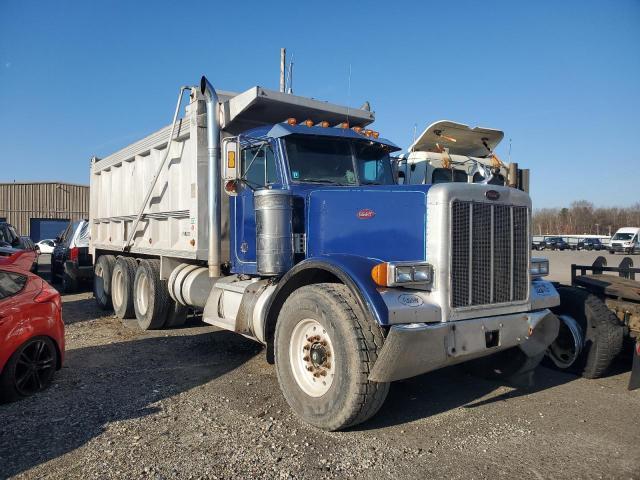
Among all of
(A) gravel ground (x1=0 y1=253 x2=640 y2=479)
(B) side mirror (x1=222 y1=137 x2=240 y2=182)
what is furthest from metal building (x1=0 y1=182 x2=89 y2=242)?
(A) gravel ground (x1=0 y1=253 x2=640 y2=479)

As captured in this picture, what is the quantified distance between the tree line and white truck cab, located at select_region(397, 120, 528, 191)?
8904 centimetres

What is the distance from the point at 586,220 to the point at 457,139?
327ft

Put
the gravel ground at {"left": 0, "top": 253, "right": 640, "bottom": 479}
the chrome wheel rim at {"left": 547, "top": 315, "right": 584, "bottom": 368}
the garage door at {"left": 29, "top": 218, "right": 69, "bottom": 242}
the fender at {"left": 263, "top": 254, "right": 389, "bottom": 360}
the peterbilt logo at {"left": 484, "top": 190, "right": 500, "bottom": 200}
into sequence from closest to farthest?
1. the gravel ground at {"left": 0, "top": 253, "right": 640, "bottom": 479}
2. the fender at {"left": 263, "top": 254, "right": 389, "bottom": 360}
3. the peterbilt logo at {"left": 484, "top": 190, "right": 500, "bottom": 200}
4. the chrome wheel rim at {"left": 547, "top": 315, "right": 584, "bottom": 368}
5. the garage door at {"left": 29, "top": 218, "right": 69, "bottom": 242}

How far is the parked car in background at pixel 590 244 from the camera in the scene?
49594 mm

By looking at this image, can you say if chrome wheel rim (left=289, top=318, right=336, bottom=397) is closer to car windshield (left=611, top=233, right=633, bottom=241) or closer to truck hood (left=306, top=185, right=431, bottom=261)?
truck hood (left=306, top=185, right=431, bottom=261)

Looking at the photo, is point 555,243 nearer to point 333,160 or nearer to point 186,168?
point 186,168

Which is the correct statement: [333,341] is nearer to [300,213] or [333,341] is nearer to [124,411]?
[300,213]

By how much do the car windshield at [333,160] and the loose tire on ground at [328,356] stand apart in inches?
62.4

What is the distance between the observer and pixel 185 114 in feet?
24.2

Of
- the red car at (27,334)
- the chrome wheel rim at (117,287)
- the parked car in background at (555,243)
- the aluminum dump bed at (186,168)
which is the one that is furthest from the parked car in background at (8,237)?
the parked car in background at (555,243)

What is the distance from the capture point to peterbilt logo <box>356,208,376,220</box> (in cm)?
455

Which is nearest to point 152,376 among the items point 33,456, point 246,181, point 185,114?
point 33,456

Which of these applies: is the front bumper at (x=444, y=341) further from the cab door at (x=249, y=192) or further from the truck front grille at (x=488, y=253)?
the cab door at (x=249, y=192)

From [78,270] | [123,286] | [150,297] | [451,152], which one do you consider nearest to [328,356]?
[150,297]
